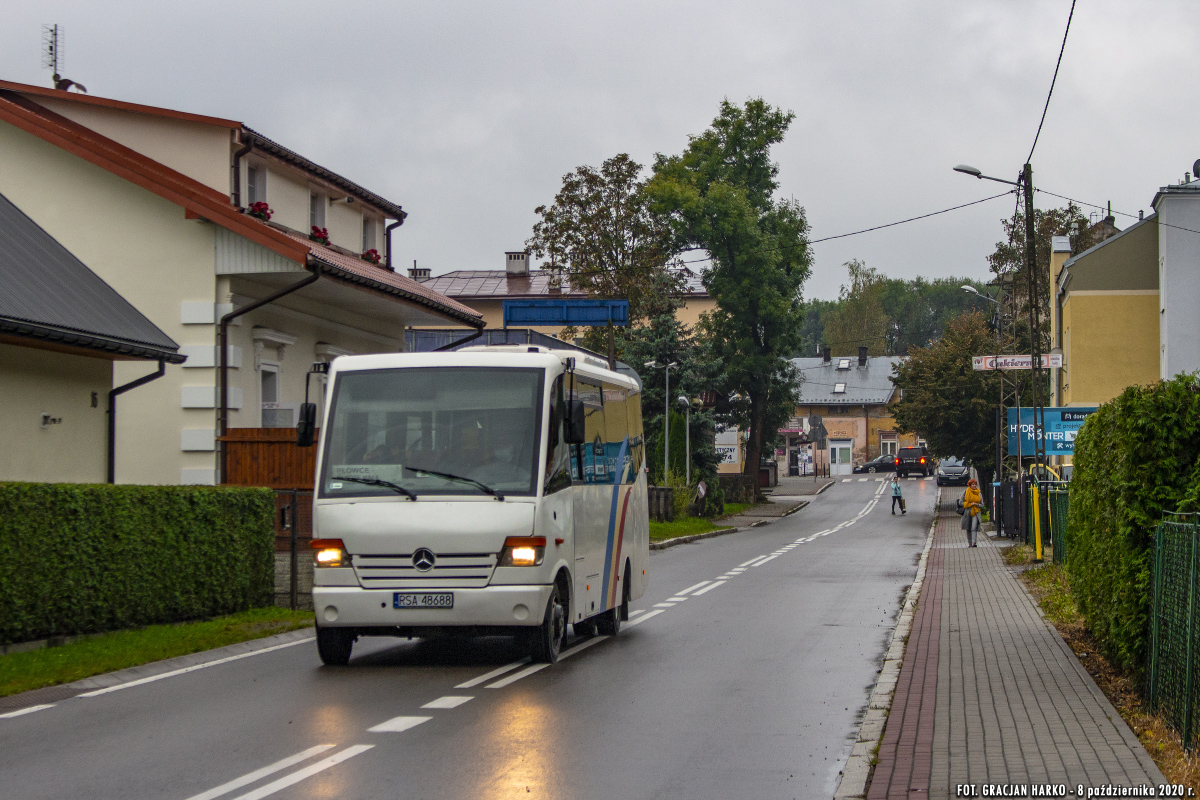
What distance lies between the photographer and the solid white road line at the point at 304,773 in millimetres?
6773

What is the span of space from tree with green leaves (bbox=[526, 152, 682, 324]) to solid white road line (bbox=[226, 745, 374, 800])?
4445cm

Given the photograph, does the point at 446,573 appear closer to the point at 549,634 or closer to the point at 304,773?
the point at 549,634

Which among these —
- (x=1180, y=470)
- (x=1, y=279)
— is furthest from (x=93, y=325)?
(x=1180, y=470)

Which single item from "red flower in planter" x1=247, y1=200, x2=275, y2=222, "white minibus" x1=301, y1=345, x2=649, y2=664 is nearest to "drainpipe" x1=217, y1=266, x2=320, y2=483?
"red flower in planter" x1=247, y1=200, x2=275, y2=222

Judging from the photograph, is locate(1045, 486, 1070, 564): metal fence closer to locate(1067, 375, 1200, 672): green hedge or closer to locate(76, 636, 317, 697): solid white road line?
locate(1067, 375, 1200, 672): green hedge

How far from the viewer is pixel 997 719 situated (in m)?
8.55

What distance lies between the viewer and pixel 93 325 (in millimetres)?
17781

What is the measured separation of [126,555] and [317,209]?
1597 cm

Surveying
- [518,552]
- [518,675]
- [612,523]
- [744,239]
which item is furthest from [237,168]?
[744,239]

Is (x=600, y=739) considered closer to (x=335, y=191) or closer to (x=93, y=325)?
(x=93, y=325)

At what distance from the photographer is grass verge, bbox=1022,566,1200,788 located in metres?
6.98

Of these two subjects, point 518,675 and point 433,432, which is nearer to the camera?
point 518,675

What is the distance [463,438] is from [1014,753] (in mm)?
5924

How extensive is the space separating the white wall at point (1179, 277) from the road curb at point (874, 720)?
27930mm
